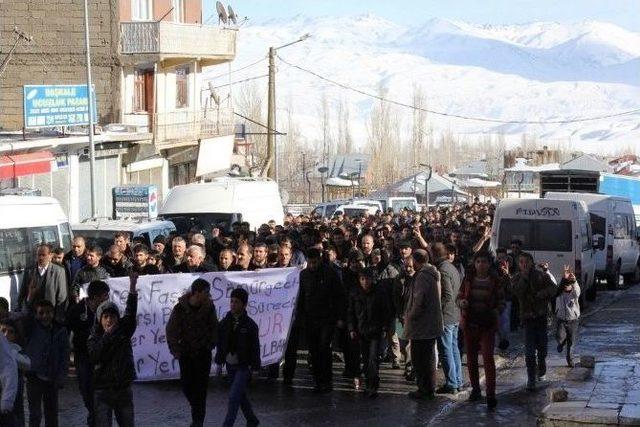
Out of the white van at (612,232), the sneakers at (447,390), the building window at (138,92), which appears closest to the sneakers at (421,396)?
the sneakers at (447,390)

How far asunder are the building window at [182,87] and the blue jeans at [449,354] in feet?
108

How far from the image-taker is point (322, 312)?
50.2 feet

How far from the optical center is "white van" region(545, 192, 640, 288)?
31922 mm

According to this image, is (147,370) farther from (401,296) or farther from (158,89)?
(158,89)

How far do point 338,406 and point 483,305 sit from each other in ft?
6.32

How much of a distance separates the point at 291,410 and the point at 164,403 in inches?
58.0

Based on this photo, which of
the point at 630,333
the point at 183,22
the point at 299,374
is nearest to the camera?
the point at 299,374

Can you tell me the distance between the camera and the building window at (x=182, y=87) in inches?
1857

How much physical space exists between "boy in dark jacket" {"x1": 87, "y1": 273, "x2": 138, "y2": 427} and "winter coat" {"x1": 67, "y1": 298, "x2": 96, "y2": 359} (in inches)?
63.3

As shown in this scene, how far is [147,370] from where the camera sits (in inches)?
618

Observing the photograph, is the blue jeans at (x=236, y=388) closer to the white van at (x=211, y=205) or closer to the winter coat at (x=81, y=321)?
the winter coat at (x=81, y=321)

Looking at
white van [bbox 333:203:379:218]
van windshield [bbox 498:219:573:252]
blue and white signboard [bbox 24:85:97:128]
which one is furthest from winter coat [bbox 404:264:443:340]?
white van [bbox 333:203:379:218]

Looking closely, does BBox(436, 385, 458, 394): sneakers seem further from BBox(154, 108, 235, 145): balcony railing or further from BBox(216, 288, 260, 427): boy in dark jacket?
BBox(154, 108, 235, 145): balcony railing

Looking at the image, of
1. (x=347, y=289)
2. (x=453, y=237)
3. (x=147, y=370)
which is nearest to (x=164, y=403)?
(x=147, y=370)
